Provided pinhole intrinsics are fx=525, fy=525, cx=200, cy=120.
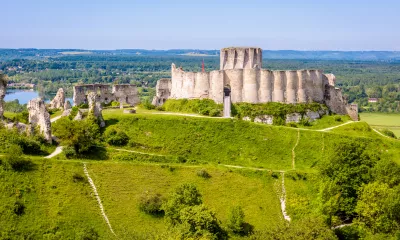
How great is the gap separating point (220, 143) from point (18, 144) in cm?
2557

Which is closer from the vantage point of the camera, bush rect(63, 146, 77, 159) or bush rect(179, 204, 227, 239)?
bush rect(179, 204, 227, 239)

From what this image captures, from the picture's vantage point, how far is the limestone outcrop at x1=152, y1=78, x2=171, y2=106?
91.6m

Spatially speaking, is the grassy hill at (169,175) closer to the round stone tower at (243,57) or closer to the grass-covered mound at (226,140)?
the grass-covered mound at (226,140)

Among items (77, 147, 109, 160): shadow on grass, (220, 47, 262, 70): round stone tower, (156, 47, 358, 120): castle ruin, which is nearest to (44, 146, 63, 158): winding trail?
(77, 147, 109, 160): shadow on grass

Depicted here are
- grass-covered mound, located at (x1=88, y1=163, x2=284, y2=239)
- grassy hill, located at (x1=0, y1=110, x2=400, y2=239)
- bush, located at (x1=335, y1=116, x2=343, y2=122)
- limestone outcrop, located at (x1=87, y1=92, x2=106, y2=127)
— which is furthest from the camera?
bush, located at (x1=335, y1=116, x2=343, y2=122)

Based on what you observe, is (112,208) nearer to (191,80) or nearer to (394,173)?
(394,173)

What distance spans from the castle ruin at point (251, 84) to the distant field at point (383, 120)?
5303 cm

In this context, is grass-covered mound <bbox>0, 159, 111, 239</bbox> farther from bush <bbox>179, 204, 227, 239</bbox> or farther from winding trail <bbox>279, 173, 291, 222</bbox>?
winding trail <bbox>279, 173, 291, 222</bbox>

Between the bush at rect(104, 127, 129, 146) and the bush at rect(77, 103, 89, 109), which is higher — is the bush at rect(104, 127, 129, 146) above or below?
below

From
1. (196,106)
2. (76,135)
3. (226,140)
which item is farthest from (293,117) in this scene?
(76,135)

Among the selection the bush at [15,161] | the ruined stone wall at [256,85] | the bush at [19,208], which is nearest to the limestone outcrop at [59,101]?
the ruined stone wall at [256,85]

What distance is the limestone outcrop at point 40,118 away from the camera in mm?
62875

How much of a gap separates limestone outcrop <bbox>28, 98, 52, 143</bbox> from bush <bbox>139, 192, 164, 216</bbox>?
16131mm

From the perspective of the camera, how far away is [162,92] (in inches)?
3671
